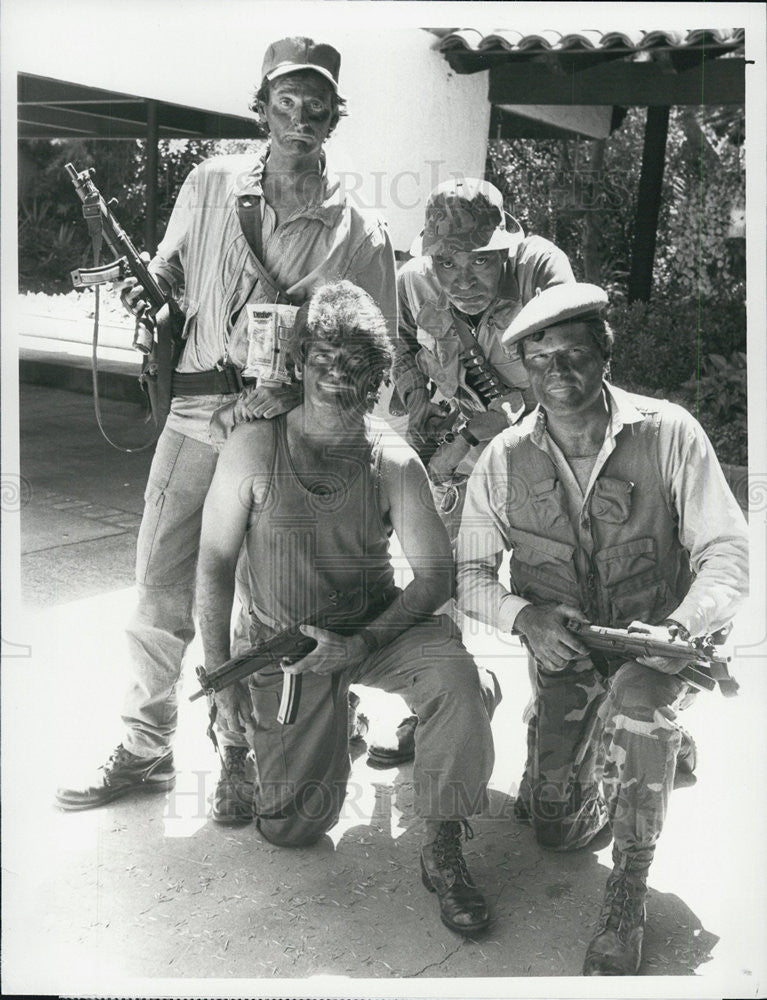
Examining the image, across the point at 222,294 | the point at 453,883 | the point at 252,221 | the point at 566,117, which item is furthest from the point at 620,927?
the point at 566,117

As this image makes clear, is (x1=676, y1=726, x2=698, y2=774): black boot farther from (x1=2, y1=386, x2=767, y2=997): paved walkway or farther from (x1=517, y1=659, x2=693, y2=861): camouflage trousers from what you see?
(x1=517, y1=659, x2=693, y2=861): camouflage trousers

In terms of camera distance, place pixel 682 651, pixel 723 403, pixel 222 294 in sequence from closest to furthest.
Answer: pixel 682 651 → pixel 222 294 → pixel 723 403

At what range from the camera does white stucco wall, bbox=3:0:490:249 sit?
275 centimetres

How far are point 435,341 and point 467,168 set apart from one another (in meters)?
0.47

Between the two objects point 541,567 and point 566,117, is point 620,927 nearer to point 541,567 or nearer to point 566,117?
point 541,567

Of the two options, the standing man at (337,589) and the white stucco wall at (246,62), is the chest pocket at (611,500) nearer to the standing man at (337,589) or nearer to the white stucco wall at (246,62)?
the standing man at (337,589)

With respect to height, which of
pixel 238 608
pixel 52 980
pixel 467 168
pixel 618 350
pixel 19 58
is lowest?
pixel 52 980

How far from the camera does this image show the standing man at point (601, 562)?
8.50 ft

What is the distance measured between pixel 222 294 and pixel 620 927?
6.21 ft

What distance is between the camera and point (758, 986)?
275 centimetres

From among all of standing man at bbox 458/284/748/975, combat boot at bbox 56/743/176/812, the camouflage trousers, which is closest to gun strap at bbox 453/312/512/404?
standing man at bbox 458/284/748/975

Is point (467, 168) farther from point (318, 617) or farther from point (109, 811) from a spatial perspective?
point (109, 811)

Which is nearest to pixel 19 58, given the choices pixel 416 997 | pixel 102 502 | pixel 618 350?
pixel 102 502

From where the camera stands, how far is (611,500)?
2.68 meters
